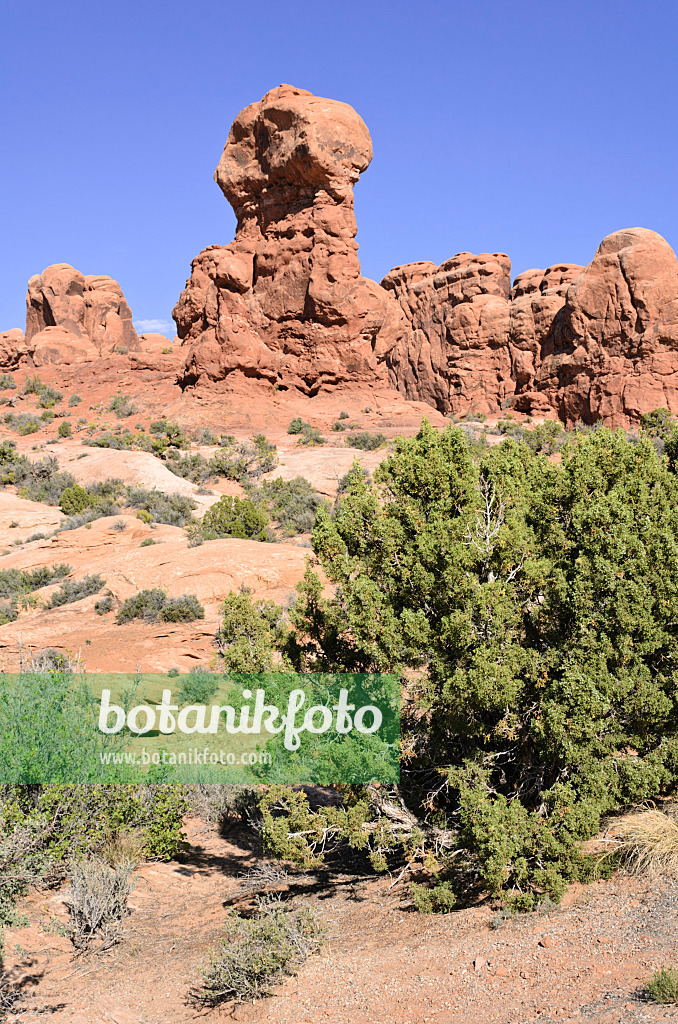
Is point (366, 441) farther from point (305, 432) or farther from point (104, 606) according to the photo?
point (104, 606)

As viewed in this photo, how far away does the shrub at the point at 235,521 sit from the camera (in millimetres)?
22016

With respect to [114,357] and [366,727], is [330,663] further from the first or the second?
[114,357]

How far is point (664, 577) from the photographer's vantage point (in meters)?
6.17

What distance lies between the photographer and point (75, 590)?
17578 mm

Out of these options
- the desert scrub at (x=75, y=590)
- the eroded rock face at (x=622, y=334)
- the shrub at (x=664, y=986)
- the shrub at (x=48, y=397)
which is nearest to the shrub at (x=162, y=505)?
the desert scrub at (x=75, y=590)

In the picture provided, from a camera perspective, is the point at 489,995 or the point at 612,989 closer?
the point at 612,989

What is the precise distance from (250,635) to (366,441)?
27020 mm

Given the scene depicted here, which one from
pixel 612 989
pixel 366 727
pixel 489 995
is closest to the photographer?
pixel 612 989

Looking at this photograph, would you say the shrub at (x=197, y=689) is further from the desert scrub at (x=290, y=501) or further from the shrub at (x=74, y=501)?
the shrub at (x=74, y=501)

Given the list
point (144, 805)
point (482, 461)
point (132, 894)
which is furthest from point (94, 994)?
point (482, 461)

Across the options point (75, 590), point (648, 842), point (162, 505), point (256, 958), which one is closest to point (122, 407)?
point (162, 505)

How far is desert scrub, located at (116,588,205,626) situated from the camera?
15930 millimetres

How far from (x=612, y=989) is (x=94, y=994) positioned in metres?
4.10

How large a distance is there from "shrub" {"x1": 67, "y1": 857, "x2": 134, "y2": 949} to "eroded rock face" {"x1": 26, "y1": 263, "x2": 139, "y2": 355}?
57.7 metres
